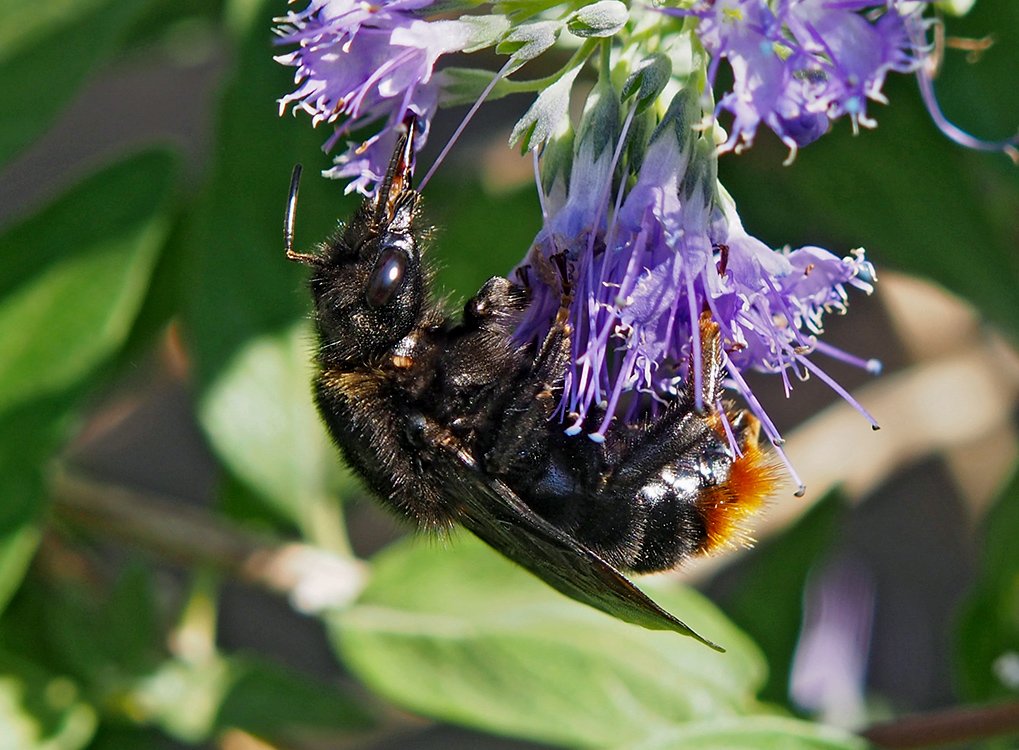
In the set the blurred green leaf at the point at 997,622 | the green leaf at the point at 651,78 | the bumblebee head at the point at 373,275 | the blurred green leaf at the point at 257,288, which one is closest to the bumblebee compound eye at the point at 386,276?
the bumblebee head at the point at 373,275

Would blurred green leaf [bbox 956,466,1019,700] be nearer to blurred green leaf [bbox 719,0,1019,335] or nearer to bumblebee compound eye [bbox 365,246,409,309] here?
blurred green leaf [bbox 719,0,1019,335]

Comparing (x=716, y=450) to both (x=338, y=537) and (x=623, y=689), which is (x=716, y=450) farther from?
(x=338, y=537)

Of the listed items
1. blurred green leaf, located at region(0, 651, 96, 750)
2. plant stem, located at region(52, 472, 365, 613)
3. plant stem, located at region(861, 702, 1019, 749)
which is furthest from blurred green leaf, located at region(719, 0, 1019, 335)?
blurred green leaf, located at region(0, 651, 96, 750)

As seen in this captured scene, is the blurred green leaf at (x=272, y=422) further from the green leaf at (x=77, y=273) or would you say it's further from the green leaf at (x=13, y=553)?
the green leaf at (x=13, y=553)

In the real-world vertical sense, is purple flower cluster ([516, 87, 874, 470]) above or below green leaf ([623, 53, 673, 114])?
below

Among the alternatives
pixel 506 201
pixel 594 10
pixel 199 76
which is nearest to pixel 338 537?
pixel 506 201

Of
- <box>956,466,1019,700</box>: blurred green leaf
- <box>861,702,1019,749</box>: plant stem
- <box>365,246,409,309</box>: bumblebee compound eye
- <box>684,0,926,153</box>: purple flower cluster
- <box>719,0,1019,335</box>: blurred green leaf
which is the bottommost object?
<box>956,466,1019,700</box>: blurred green leaf

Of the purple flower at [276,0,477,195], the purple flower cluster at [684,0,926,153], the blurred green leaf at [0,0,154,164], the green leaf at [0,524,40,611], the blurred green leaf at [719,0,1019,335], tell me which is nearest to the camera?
the purple flower cluster at [684,0,926,153]
